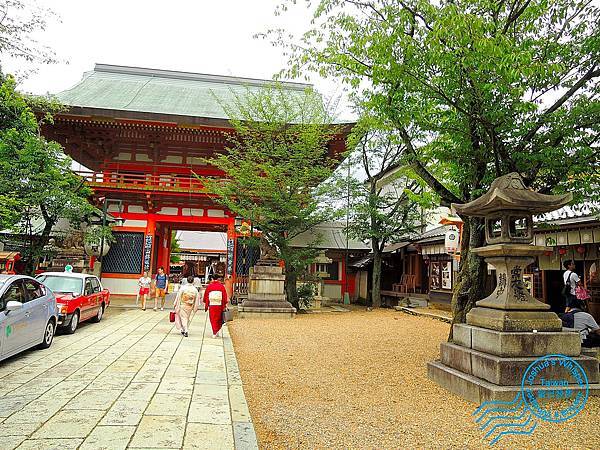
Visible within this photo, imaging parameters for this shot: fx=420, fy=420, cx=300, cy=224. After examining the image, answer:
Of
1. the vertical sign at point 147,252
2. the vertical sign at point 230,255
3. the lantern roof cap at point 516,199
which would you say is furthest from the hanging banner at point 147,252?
the lantern roof cap at point 516,199

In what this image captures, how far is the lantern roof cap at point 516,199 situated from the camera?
5562 mm

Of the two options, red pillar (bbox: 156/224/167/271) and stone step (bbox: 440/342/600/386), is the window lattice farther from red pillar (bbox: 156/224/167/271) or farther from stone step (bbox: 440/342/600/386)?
stone step (bbox: 440/342/600/386)

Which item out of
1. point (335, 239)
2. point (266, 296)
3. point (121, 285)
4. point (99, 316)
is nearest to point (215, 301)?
point (99, 316)

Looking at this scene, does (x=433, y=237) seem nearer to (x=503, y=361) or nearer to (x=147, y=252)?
(x=147, y=252)

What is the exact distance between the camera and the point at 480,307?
20.1ft

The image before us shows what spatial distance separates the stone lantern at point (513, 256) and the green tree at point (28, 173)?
9448 mm

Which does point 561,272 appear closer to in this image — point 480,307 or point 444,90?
point 480,307

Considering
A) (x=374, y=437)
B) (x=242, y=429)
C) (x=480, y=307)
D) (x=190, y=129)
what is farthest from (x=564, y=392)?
(x=190, y=129)

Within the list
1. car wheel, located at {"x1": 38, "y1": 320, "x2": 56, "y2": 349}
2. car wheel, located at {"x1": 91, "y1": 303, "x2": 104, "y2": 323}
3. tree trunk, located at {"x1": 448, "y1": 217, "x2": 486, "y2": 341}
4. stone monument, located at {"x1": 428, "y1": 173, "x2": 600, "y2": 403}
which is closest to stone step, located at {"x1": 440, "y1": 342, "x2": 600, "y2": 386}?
stone monument, located at {"x1": 428, "y1": 173, "x2": 600, "y2": 403}

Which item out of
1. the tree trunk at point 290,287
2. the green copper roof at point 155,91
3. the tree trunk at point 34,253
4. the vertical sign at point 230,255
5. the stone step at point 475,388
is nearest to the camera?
the stone step at point 475,388

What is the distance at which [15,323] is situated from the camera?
6328mm

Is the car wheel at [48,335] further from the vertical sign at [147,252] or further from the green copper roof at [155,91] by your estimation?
the green copper roof at [155,91]

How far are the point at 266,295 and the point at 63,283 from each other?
638cm

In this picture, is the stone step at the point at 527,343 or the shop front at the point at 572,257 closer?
the stone step at the point at 527,343
